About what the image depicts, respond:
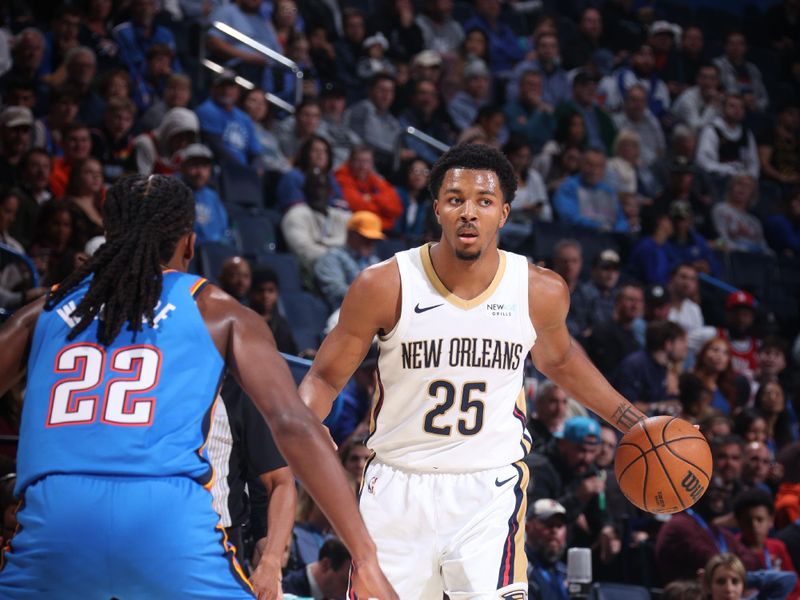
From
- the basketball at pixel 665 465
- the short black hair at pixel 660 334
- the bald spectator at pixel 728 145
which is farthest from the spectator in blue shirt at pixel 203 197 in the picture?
the bald spectator at pixel 728 145

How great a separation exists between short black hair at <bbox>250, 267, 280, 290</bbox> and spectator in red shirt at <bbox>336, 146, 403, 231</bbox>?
2498 millimetres

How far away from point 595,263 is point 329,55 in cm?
390

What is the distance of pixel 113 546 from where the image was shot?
2.89 m

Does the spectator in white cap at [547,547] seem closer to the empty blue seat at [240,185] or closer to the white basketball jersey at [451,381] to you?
the white basketball jersey at [451,381]

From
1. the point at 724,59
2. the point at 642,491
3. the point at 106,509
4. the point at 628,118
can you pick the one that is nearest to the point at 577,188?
the point at 628,118

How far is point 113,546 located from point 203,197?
676 cm

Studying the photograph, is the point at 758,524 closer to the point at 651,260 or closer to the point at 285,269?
the point at 285,269

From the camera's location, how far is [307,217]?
33.2 feet

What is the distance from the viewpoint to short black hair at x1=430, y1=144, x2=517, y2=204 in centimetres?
466

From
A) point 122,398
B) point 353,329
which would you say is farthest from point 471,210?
point 122,398

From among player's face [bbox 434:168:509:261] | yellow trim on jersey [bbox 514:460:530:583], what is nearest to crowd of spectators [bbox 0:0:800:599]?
yellow trim on jersey [bbox 514:460:530:583]

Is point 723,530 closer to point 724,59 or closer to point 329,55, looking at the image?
point 329,55

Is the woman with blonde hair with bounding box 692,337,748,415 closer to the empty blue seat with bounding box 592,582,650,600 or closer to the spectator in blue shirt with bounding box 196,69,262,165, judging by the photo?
the empty blue seat with bounding box 592,582,650,600

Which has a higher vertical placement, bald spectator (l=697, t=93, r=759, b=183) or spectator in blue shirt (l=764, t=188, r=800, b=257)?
bald spectator (l=697, t=93, r=759, b=183)
